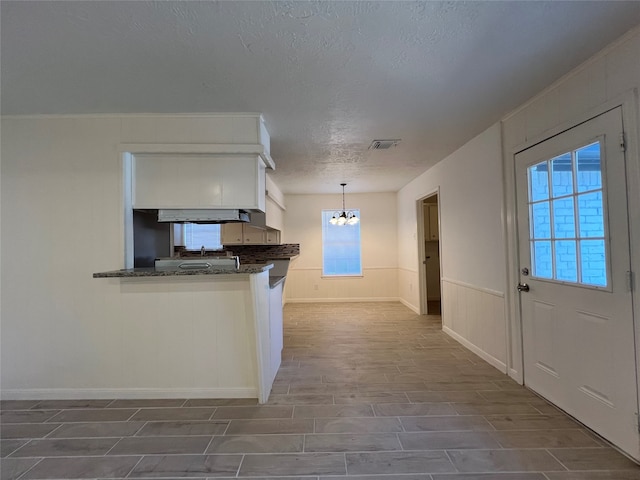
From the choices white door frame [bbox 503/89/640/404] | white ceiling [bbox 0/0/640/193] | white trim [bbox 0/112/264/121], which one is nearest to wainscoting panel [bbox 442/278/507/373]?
white door frame [bbox 503/89/640/404]

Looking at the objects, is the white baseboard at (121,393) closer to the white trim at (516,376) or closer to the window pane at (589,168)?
the white trim at (516,376)

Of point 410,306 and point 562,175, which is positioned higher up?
point 562,175

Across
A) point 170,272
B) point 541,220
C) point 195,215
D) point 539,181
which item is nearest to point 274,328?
point 170,272

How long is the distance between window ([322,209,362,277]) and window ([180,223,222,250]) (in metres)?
2.37

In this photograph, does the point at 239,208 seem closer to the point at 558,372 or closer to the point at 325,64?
the point at 325,64

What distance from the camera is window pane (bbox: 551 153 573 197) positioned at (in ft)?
6.84

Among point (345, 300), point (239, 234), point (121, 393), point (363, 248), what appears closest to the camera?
point (121, 393)

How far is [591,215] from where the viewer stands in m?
1.93

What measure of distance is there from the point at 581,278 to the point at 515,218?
772 millimetres

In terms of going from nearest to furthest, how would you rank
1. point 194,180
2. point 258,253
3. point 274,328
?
point 194,180
point 274,328
point 258,253

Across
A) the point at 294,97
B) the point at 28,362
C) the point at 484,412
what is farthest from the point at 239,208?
the point at 484,412

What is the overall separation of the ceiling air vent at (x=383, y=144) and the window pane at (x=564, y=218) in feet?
5.33

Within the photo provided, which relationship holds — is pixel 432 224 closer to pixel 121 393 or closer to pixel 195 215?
pixel 195 215

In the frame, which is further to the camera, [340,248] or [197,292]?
[340,248]
